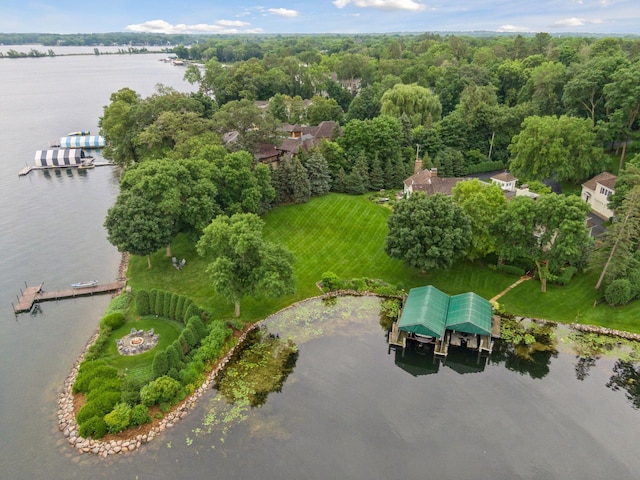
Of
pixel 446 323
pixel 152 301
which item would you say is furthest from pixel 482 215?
pixel 152 301

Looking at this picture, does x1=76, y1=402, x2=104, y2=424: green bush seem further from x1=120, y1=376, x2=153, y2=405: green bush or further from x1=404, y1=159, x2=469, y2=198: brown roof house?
x1=404, y1=159, x2=469, y2=198: brown roof house

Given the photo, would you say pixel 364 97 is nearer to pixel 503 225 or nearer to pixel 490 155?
pixel 490 155

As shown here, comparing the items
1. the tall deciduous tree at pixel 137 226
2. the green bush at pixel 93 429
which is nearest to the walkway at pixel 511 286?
the tall deciduous tree at pixel 137 226

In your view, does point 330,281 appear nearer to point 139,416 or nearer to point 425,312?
point 425,312

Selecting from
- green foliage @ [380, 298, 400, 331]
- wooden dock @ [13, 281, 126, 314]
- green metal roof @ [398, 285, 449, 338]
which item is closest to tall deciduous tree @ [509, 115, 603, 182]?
green metal roof @ [398, 285, 449, 338]

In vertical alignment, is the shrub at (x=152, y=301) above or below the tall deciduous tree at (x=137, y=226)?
below

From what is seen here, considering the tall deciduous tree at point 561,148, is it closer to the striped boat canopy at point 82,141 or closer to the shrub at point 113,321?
the shrub at point 113,321

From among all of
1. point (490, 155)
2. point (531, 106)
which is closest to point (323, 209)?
point (490, 155)
